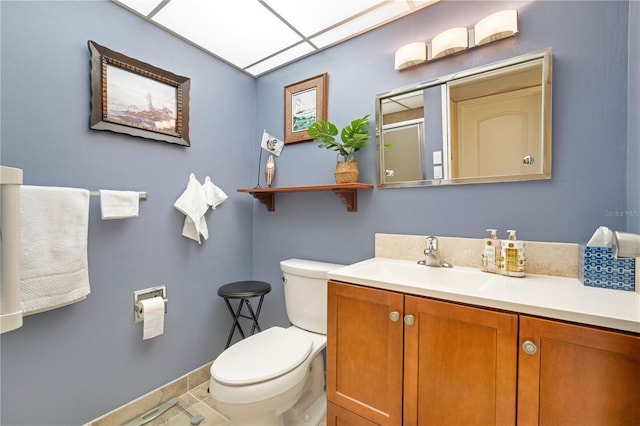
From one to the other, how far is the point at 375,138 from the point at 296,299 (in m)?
1.12

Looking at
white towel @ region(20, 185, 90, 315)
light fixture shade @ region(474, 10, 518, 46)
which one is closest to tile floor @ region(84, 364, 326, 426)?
white towel @ region(20, 185, 90, 315)

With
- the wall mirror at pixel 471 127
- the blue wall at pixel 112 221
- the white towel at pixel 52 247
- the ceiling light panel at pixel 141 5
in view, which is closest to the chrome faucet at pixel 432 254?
the wall mirror at pixel 471 127

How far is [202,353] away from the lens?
188 centimetres

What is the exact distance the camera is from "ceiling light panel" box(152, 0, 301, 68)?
4.86 ft

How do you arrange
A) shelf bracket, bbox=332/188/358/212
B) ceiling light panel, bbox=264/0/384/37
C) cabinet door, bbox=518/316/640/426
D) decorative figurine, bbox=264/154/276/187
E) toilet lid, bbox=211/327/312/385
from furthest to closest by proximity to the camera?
decorative figurine, bbox=264/154/276/187 < shelf bracket, bbox=332/188/358/212 < ceiling light panel, bbox=264/0/384/37 < toilet lid, bbox=211/327/312/385 < cabinet door, bbox=518/316/640/426

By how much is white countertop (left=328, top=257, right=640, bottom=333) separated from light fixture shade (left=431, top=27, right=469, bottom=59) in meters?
1.11

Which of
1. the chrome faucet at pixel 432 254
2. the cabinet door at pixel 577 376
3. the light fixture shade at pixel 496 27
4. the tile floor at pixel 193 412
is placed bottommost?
the tile floor at pixel 193 412

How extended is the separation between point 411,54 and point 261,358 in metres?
1.78

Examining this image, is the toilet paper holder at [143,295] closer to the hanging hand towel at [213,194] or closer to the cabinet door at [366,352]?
the hanging hand towel at [213,194]

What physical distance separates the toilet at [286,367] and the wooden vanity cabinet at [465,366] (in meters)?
0.21

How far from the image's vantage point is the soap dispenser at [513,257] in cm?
115

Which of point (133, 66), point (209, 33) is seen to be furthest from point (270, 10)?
point (133, 66)

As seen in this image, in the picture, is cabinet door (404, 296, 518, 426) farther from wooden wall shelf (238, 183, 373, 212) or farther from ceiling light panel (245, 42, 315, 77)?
ceiling light panel (245, 42, 315, 77)

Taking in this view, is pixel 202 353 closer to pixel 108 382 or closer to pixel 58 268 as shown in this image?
pixel 108 382
